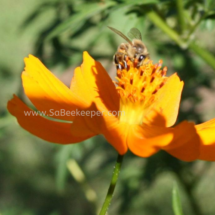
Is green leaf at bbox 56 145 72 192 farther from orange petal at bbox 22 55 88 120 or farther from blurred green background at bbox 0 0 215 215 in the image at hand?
orange petal at bbox 22 55 88 120

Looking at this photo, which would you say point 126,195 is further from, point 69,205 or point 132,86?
point 69,205

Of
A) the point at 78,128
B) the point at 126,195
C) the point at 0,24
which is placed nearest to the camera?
the point at 78,128

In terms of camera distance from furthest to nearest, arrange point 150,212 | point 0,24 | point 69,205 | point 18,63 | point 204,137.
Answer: point 0,24
point 18,63
point 69,205
point 150,212
point 204,137

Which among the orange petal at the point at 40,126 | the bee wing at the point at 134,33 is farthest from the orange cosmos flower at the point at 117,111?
the bee wing at the point at 134,33

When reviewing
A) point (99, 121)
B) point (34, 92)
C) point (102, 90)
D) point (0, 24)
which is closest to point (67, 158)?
point (102, 90)

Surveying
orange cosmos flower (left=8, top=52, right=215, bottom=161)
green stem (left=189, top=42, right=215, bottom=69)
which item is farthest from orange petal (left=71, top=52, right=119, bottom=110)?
green stem (left=189, top=42, right=215, bottom=69)

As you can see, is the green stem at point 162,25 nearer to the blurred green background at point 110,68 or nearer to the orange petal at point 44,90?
the blurred green background at point 110,68
